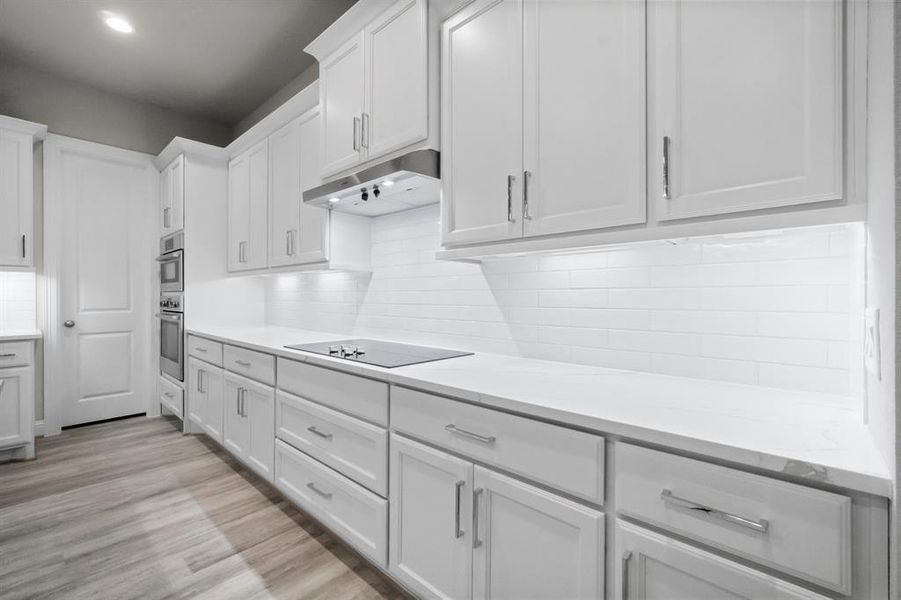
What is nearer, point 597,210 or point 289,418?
point 597,210

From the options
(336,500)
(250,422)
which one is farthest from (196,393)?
(336,500)

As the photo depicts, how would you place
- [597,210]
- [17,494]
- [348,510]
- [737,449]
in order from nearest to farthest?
[737,449]
[597,210]
[348,510]
[17,494]

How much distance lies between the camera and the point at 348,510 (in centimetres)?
180

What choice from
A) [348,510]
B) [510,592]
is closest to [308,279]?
[348,510]

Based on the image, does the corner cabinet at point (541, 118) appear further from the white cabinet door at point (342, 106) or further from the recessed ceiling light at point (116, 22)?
the recessed ceiling light at point (116, 22)

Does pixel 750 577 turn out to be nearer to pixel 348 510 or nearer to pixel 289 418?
pixel 348 510

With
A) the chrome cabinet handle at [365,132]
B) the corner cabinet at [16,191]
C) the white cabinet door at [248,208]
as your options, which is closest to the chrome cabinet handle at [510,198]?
the chrome cabinet handle at [365,132]

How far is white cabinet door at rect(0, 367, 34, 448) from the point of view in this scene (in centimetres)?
290

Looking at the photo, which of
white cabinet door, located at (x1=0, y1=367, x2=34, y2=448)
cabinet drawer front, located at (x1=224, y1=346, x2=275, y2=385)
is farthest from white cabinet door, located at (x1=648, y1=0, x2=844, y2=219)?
white cabinet door, located at (x1=0, y1=367, x2=34, y2=448)

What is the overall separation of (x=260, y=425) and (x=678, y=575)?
87.3 inches

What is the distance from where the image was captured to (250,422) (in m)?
2.53

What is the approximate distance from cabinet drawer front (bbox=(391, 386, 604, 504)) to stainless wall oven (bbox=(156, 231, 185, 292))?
2.89m

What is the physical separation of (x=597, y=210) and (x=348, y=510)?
1.58 meters

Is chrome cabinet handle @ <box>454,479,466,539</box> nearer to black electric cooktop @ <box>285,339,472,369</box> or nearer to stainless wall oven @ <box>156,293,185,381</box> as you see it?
black electric cooktop @ <box>285,339,472,369</box>
